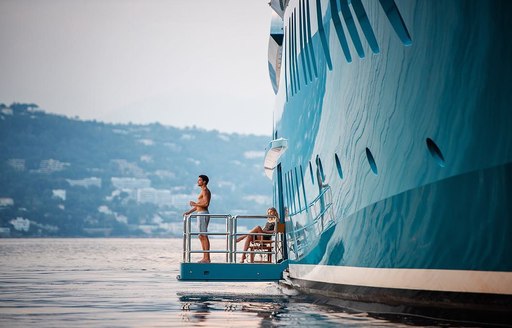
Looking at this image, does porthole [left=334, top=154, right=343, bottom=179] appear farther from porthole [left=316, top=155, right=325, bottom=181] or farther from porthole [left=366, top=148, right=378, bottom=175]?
porthole [left=366, top=148, right=378, bottom=175]

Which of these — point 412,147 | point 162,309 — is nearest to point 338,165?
point 412,147

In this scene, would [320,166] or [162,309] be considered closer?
[162,309]

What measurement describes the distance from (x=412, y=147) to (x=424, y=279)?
1.90 metres

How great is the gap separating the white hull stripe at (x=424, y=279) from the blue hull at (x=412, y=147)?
0.06ft

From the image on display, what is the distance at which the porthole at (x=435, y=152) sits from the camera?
15.5 meters

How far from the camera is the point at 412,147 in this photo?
16.3m

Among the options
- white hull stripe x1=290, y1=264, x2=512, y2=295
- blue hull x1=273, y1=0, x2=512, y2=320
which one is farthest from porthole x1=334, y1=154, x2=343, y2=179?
white hull stripe x1=290, y1=264, x2=512, y2=295

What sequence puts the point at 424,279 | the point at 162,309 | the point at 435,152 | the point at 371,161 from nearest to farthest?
1. the point at 435,152
2. the point at 424,279
3. the point at 371,161
4. the point at 162,309

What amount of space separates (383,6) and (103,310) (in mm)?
7153

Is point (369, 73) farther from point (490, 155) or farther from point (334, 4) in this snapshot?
point (490, 155)

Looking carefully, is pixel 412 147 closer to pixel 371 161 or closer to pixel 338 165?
pixel 371 161

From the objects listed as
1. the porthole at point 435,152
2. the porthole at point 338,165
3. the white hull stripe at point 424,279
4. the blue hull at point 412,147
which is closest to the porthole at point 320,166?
the blue hull at point 412,147

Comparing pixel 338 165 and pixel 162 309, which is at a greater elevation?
pixel 338 165

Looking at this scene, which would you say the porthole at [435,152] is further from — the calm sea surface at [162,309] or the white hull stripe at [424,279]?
the calm sea surface at [162,309]
